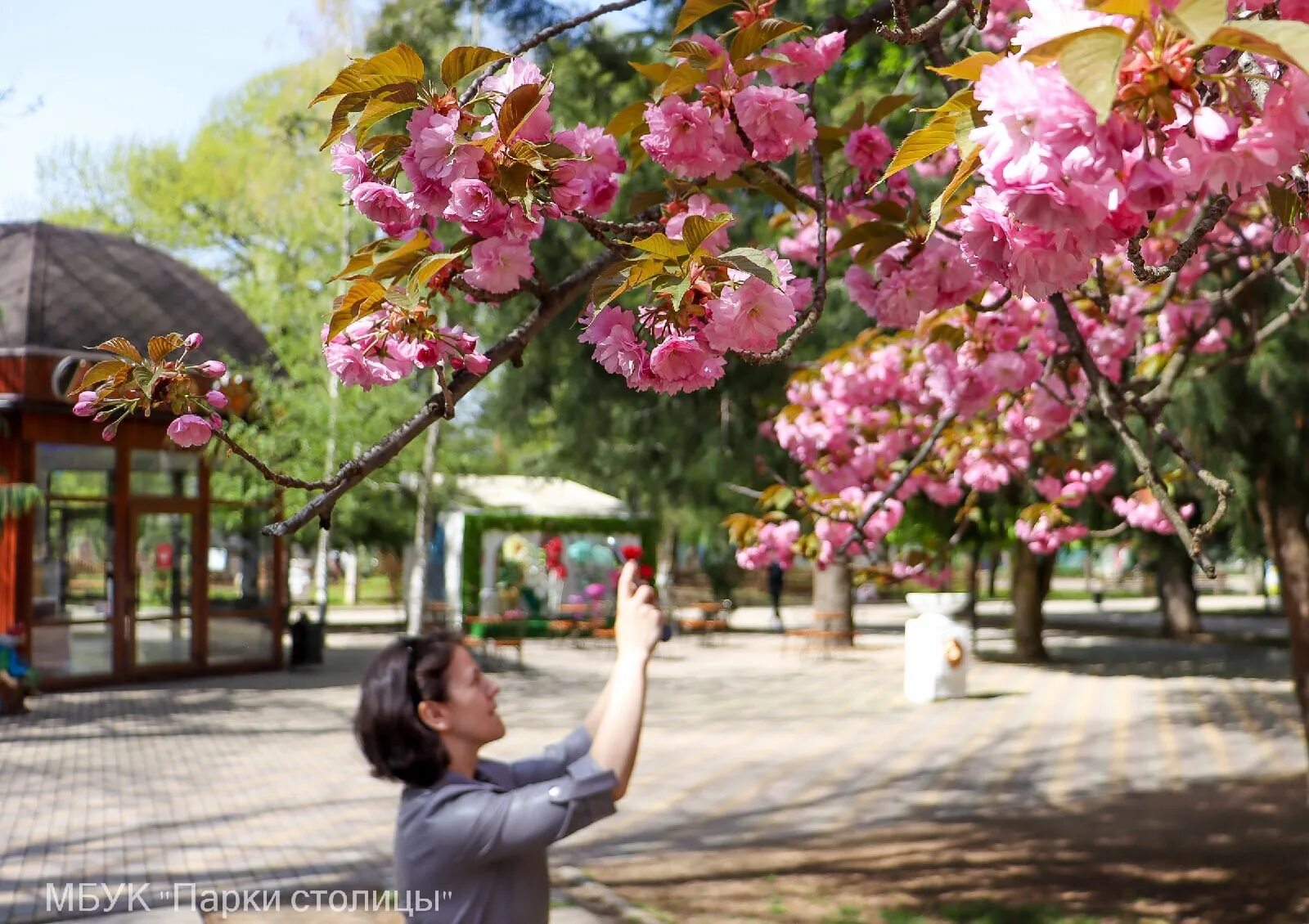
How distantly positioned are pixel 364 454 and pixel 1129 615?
34005 millimetres

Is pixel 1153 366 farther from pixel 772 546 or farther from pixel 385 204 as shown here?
pixel 385 204

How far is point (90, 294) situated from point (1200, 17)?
690 inches

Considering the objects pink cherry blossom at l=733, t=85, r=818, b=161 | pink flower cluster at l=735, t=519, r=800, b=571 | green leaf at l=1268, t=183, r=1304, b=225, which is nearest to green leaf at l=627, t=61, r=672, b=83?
pink cherry blossom at l=733, t=85, r=818, b=161

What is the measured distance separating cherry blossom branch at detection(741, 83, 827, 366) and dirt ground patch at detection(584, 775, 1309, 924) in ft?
13.2

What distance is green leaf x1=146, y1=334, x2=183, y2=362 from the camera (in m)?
2.32

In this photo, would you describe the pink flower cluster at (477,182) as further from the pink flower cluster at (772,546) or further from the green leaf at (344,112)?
the pink flower cluster at (772,546)

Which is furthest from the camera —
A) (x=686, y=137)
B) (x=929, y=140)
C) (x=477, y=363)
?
(x=686, y=137)

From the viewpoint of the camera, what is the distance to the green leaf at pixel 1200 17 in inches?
45.1

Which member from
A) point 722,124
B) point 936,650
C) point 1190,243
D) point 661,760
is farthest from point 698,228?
point 936,650

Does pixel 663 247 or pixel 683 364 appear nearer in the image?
pixel 663 247

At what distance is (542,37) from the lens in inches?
106

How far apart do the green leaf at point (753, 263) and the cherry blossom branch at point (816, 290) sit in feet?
0.91

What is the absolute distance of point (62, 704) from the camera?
14.9m

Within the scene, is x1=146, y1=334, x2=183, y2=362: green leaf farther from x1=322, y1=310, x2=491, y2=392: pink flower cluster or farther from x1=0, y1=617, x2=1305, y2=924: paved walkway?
x1=0, y1=617, x2=1305, y2=924: paved walkway
